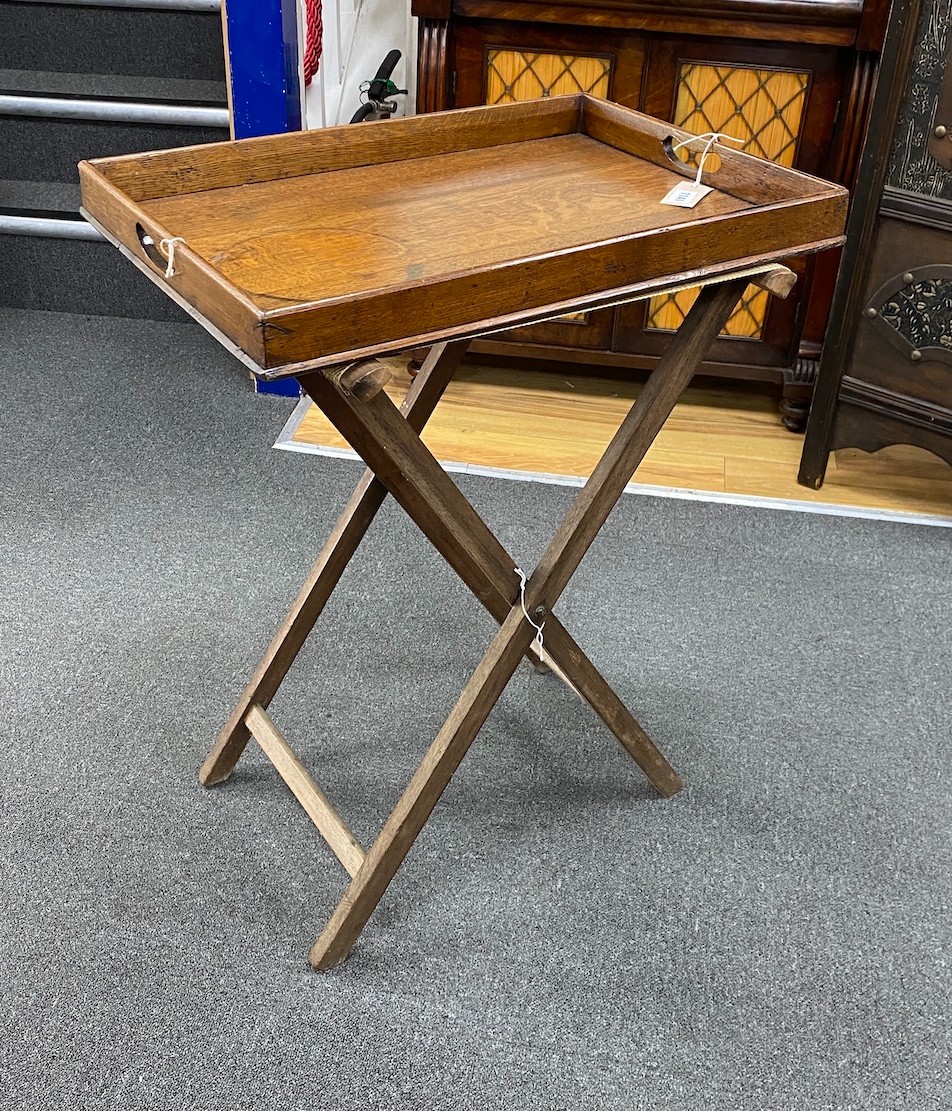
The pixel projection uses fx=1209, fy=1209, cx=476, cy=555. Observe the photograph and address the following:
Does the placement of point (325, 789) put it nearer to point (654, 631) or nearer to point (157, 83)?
point (654, 631)

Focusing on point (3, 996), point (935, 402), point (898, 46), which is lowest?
point (3, 996)

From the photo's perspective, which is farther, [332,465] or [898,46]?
[332,465]

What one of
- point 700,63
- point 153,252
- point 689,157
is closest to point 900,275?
point 700,63

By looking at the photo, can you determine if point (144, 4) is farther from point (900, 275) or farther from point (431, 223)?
point (431, 223)

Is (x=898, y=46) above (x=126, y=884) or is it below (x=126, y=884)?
above

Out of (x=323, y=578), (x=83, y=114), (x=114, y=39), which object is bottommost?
(x=323, y=578)

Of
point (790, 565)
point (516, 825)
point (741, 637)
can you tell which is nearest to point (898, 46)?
point (790, 565)

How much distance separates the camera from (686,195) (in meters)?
1.52

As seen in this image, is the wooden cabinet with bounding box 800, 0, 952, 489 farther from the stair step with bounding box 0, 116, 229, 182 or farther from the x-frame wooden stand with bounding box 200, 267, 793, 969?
the stair step with bounding box 0, 116, 229, 182

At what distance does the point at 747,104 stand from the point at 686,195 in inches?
54.7

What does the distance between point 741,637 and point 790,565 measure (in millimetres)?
299

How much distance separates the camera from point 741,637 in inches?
90.1

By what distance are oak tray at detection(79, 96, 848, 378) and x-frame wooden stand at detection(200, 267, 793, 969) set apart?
0.09m

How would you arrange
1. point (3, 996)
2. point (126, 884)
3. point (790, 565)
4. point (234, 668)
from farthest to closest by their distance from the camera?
1. point (790, 565)
2. point (234, 668)
3. point (126, 884)
4. point (3, 996)
